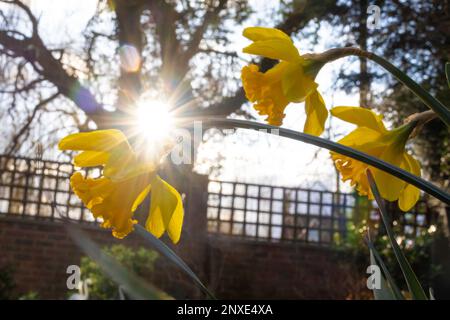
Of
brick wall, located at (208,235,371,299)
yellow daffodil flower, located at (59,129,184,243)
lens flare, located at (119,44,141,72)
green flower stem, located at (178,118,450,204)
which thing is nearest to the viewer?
green flower stem, located at (178,118,450,204)

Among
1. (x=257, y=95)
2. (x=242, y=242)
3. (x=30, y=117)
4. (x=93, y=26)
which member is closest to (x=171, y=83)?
(x=93, y=26)

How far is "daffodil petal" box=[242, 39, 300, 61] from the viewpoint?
47 centimetres

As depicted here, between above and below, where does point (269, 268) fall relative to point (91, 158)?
below

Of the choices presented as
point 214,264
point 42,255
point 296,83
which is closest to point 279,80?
point 296,83

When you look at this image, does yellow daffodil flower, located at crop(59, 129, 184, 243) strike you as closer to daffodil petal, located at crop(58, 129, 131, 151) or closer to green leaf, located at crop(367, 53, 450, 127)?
daffodil petal, located at crop(58, 129, 131, 151)

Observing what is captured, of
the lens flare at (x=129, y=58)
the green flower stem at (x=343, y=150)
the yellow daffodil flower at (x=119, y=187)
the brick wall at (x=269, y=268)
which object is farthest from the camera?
the brick wall at (x=269, y=268)

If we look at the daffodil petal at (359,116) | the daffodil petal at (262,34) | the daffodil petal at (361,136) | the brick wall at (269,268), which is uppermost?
the daffodil petal at (262,34)

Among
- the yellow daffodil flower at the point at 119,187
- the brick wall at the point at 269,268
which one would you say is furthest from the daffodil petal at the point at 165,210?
the brick wall at the point at 269,268

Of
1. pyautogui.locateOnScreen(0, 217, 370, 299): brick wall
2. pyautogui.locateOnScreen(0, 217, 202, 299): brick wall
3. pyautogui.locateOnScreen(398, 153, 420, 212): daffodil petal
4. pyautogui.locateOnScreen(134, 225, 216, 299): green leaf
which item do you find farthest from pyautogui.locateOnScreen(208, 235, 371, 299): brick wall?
pyautogui.locateOnScreen(134, 225, 216, 299): green leaf

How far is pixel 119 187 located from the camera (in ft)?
1.43

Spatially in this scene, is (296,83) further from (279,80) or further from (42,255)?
(42,255)

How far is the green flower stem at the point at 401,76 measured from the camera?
347 mm

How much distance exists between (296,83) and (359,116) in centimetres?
6

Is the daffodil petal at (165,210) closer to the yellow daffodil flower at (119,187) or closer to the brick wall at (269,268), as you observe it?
the yellow daffodil flower at (119,187)
